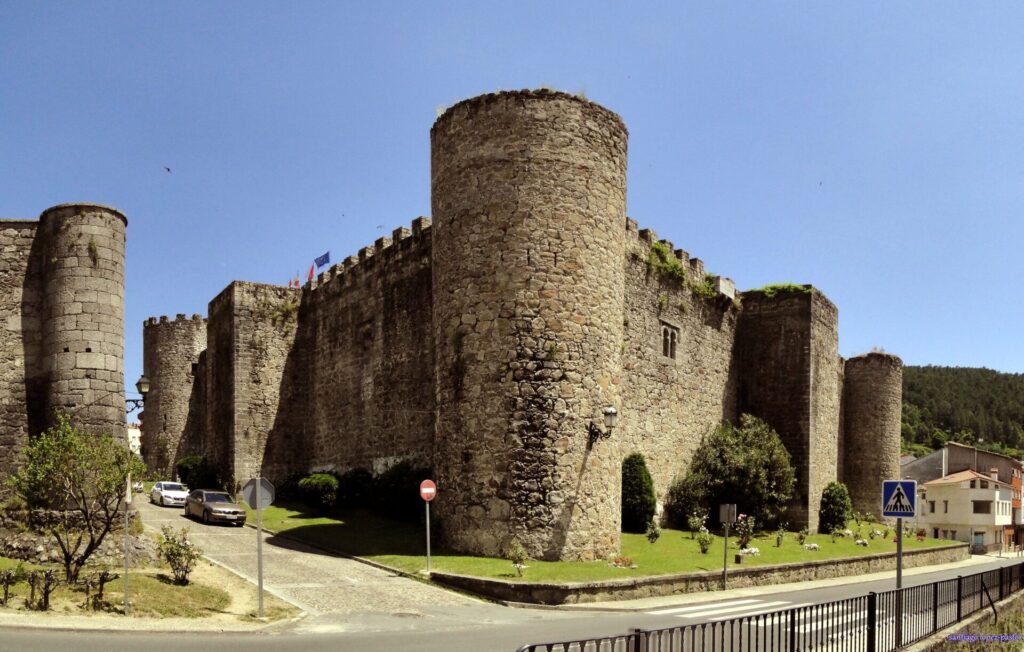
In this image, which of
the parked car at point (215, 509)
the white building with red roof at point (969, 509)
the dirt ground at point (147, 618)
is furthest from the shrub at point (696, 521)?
the white building with red roof at point (969, 509)

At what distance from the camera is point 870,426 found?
4209 centimetres

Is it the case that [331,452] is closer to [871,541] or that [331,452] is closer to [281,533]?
[281,533]

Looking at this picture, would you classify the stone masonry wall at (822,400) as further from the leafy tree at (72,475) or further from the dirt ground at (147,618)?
the leafy tree at (72,475)

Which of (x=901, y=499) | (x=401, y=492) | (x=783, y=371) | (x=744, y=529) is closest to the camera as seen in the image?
(x=901, y=499)

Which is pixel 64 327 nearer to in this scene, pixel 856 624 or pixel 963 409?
pixel 856 624

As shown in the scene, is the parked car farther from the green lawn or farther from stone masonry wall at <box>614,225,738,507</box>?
stone masonry wall at <box>614,225,738,507</box>

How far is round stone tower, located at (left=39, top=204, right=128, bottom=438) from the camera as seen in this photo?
17906 mm

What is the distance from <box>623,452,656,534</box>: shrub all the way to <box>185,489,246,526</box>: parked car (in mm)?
11662

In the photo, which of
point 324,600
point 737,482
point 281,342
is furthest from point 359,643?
point 281,342

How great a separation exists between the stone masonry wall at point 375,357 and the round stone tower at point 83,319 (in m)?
10.5

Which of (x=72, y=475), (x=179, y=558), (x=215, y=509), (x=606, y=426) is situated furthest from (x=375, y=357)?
(x=72, y=475)

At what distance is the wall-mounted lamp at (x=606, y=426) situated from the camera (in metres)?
20.8

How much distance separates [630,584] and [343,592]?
→ 562 centimetres

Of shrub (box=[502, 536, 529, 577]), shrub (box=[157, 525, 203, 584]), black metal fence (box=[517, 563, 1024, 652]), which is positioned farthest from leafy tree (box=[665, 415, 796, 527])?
shrub (box=[157, 525, 203, 584])
